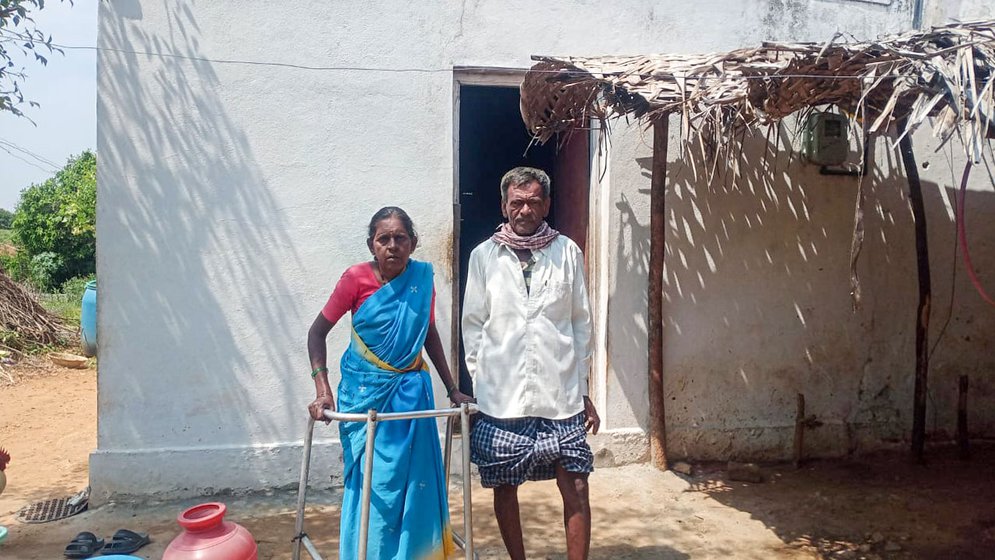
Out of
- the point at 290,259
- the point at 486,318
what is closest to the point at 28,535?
the point at 290,259

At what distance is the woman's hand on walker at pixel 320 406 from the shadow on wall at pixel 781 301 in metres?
2.46

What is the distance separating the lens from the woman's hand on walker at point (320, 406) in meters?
2.60

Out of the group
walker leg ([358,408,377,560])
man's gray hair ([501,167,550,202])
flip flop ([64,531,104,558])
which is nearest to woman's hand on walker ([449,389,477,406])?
walker leg ([358,408,377,560])

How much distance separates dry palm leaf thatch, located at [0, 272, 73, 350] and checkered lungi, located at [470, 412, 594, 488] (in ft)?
28.5

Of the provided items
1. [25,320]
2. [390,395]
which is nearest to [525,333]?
[390,395]

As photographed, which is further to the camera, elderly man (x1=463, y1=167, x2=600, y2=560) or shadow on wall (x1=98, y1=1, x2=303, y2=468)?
shadow on wall (x1=98, y1=1, x2=303, y2=468)

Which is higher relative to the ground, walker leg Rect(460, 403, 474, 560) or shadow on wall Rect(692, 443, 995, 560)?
walker leg Rect(460, 403, 474, 560)

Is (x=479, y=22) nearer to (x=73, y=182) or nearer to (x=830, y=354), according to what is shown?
(x=830, y=354)

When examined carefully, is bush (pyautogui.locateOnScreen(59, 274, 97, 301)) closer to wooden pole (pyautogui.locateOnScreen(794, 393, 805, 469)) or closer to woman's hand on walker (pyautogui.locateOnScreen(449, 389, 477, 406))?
woman's hand on walker (pyautogui.locateOnScreen(449, 389, 477, 406))

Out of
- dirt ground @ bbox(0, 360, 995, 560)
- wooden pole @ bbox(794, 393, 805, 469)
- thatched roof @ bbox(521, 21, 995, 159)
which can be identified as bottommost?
dirt ground @ bbox(0, 360, 995, 560)

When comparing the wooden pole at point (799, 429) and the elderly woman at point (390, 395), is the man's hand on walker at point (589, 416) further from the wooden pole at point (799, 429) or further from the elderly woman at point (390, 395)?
the wooden pole at point (799, 429)

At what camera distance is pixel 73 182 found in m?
16.1

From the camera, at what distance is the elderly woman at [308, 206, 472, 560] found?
2.65m

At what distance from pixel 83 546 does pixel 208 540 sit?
143 centimetres
